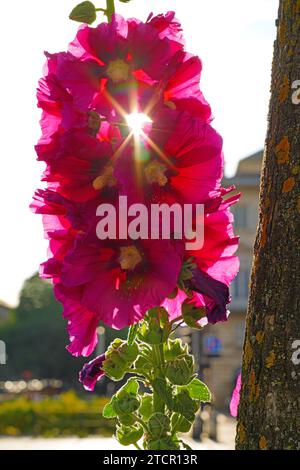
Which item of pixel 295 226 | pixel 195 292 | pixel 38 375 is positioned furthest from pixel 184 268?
pixel 38 375

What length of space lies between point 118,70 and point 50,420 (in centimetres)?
2968

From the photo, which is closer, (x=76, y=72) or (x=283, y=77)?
(x=76, y=72)

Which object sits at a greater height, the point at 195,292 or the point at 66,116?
the point at 66,116

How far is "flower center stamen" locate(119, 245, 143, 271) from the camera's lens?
51.5 inches

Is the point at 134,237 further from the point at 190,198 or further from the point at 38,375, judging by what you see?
the point at 38,375

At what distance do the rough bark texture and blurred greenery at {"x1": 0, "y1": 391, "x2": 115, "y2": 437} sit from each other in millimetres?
28090

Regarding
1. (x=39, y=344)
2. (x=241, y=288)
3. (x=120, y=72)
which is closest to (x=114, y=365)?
(x=120, y=72)

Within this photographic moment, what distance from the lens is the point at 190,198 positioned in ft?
4.38

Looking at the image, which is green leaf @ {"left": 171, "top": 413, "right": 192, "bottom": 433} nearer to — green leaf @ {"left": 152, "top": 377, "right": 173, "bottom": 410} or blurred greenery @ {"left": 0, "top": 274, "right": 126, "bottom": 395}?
green leaf @ {"left": 152, "top": 377, "right": 173, "bottom": 410}

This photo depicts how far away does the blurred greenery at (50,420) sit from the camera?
97.1ft

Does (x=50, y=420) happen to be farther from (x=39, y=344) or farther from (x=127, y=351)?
(x=39, y=344)

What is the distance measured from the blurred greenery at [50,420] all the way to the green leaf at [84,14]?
2823 centimetres

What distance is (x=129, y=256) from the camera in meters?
1.31
